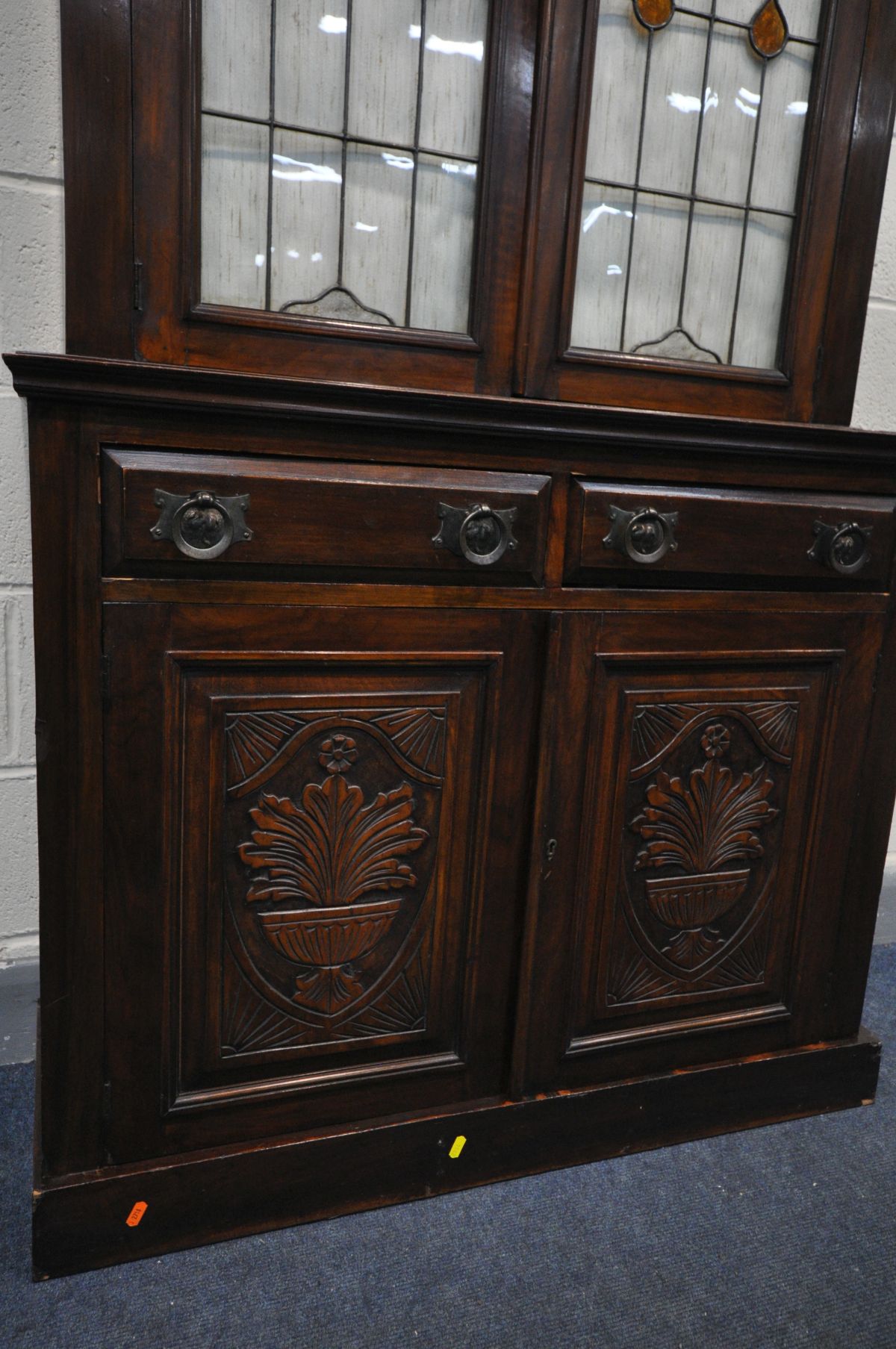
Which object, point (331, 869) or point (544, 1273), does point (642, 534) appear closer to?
point (331, 869)

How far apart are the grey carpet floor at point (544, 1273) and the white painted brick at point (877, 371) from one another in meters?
1.53

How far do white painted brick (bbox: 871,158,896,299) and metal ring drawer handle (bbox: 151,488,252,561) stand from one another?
1632 mm

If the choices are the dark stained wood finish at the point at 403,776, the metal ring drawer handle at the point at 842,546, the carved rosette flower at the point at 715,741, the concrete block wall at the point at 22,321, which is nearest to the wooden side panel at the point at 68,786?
the dark stained wood finish at the point at 403,776

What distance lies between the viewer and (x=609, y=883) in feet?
4.78

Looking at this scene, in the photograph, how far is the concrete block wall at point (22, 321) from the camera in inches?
57.1

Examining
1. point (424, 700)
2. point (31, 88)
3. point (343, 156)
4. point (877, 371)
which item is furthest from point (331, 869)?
point (877, 371)

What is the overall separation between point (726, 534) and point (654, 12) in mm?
735

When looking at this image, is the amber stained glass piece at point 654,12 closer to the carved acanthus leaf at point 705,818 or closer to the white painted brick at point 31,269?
the white painted brick at point 31,269

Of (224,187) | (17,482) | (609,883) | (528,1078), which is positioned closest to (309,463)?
(224,187)

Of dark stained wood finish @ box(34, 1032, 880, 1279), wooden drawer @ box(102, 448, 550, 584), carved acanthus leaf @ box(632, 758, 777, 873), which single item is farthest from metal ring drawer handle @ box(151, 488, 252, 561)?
dark stained wood finish @ box(34, 1032, 880, 1279)

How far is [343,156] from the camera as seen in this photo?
49.3 inches

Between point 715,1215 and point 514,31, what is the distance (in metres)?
1.72

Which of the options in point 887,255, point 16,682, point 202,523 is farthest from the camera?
point 887,255

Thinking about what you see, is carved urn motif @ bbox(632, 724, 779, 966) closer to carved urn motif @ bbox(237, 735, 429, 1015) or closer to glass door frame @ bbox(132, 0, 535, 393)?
carved urn motif @ bbox(237, 735, 429, 1015)
